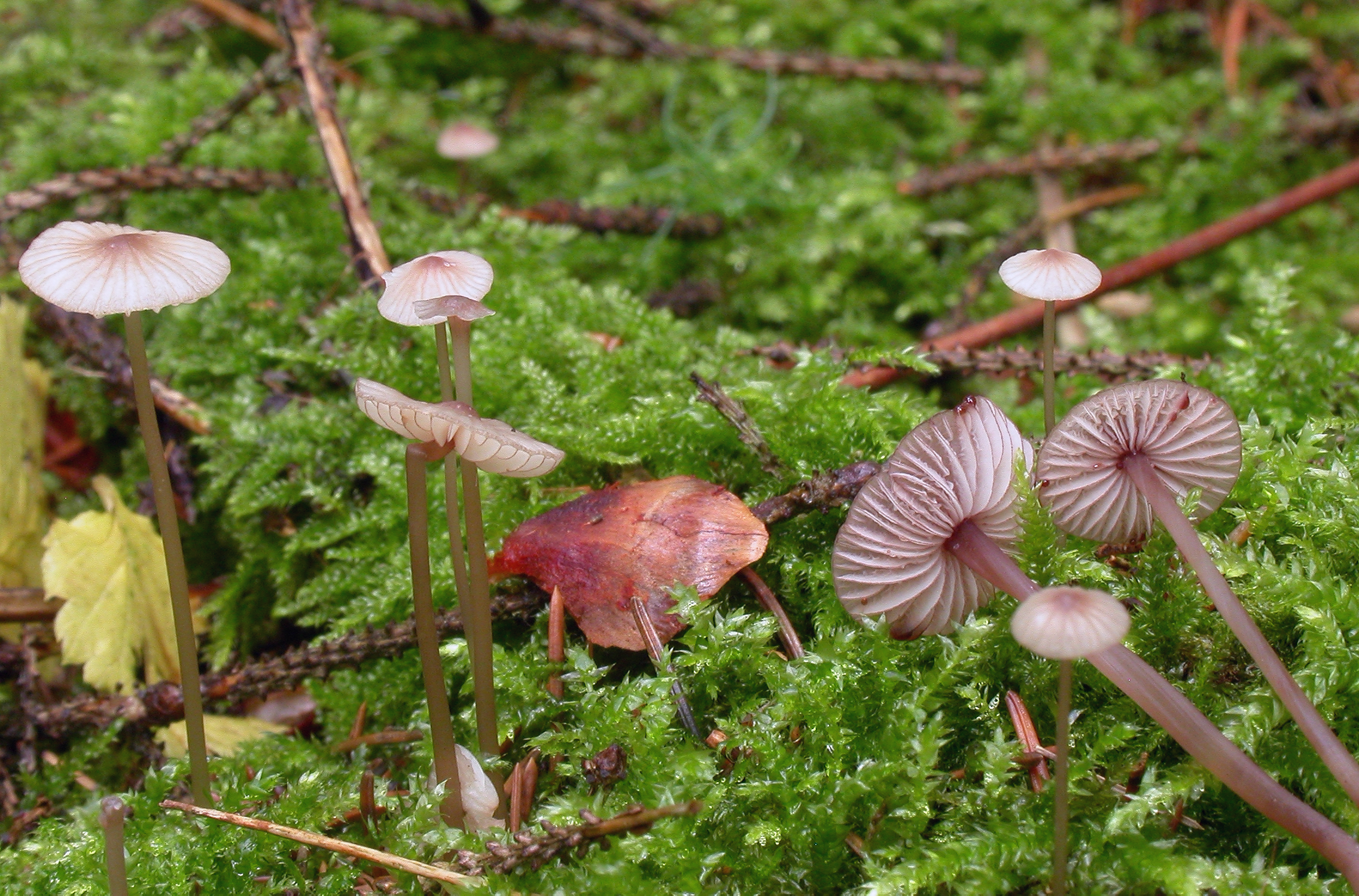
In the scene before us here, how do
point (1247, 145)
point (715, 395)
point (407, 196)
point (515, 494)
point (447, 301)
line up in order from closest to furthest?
1. point (447, 301)
2. point (715, 395)
3. point (515, 494)
4. point (407, 196)
5. point (1247, 145)

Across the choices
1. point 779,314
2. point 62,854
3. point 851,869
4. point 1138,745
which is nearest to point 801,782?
point 851,869

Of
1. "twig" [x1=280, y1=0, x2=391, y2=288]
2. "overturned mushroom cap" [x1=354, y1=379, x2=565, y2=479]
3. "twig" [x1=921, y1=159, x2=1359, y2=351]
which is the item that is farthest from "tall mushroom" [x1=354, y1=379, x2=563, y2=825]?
"twig" [x1=921, y1=159, x2=1359, y2=351]

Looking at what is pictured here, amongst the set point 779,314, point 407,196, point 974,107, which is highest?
point 974,107

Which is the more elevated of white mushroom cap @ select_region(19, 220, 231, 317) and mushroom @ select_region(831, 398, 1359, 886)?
white mushroom cap @ select_region(19, 220, 231, 317)

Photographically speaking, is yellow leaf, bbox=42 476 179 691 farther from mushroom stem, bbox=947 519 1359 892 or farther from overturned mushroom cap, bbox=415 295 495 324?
mushroom stem, bbox=947 519 1359 892

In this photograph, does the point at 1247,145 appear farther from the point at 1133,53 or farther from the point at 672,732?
the point at 672,732

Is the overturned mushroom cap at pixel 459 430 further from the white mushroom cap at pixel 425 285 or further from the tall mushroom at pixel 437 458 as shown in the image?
the white mushroom cap at pixel 425 285

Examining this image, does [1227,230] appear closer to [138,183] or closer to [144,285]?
[144,285]

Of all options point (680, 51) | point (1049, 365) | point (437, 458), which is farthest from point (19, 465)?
point (680, 51)
